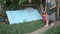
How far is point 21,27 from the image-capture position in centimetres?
845

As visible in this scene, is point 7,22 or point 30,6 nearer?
point 7,22

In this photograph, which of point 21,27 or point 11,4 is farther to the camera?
point 11,4

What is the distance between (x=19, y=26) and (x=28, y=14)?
1.21 metres

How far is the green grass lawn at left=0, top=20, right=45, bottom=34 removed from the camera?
26.1 ft

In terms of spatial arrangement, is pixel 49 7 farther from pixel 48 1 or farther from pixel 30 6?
pixel 30 6

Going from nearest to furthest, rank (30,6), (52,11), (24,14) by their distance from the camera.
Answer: (52,11) < (24,14) < (30,6)

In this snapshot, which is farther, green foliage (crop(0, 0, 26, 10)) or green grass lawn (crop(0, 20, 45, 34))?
green foliage (crop(0, 0, 26, 10))

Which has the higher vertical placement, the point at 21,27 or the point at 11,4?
the point at 11,4

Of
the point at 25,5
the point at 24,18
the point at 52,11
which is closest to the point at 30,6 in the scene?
the point at 25,5

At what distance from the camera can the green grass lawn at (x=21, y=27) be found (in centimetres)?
795

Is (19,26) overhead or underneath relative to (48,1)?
underneath

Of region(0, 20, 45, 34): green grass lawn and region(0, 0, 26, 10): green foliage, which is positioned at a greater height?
region(0, 0, 26, 10): green foliage

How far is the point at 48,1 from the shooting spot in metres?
8.83

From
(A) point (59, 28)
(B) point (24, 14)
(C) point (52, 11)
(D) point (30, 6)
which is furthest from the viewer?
(D) point (30, 6)
